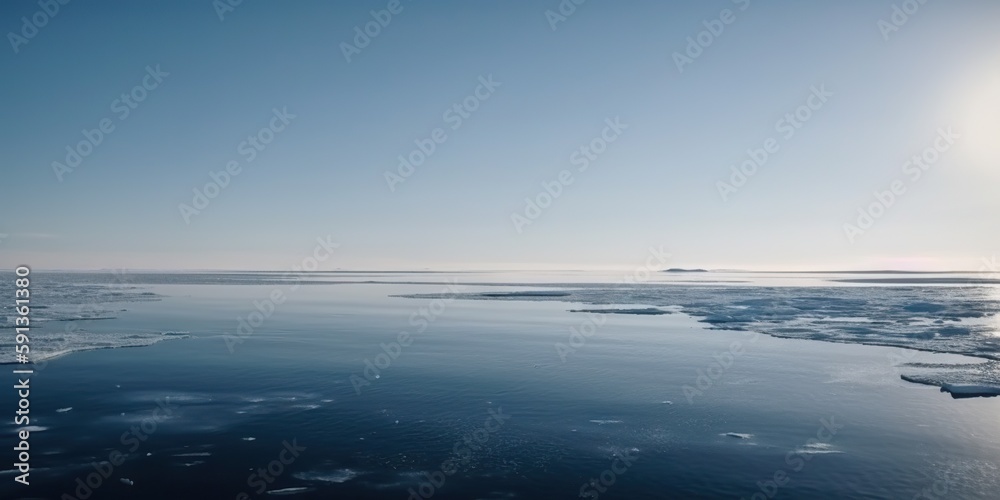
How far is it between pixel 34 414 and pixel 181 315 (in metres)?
22.5

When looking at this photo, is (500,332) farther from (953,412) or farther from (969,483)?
(969,483)

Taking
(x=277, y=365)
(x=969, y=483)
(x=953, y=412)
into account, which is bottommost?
(x=969, y=483)

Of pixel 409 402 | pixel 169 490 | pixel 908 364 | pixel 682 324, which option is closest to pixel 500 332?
pixel 682 324

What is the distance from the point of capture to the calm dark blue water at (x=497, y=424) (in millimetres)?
8547

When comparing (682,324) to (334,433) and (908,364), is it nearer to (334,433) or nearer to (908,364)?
(908,364)

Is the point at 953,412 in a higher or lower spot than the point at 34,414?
lower

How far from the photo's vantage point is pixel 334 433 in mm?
10828

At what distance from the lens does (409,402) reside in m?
13.2

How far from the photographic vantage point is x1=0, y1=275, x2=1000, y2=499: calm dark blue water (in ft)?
28.0

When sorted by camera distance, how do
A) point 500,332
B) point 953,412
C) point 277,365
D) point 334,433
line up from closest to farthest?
point 334,433, point 953,412, point 277,365, point 500,332

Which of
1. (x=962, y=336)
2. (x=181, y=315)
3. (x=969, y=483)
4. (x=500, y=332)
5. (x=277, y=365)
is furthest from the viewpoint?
(x=181, y=315)

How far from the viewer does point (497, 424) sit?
11.5 m

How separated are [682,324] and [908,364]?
1266 cm

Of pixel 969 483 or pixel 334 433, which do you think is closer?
pixel 969 483
